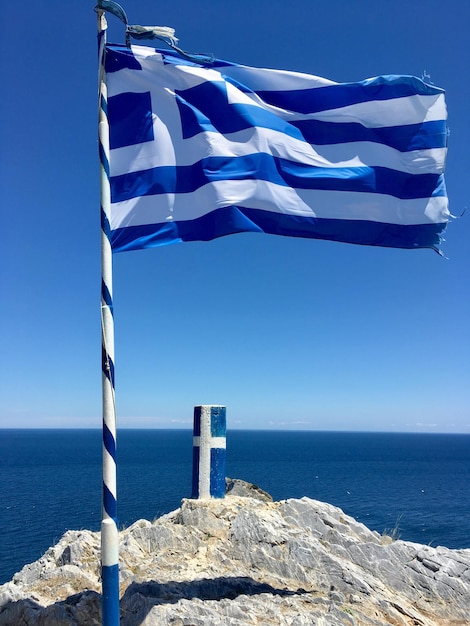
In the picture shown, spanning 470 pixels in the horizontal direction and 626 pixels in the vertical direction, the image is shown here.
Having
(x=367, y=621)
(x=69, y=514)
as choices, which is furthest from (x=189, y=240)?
(x=69, y=514)

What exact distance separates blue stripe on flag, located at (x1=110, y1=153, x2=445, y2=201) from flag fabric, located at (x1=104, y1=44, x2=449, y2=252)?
0.02 metres

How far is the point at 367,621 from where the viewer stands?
7.80 m

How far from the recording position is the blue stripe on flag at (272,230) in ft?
→ 23.8

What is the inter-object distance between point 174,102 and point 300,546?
320 inches

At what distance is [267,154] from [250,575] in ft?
23.3

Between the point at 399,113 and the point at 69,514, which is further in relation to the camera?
the point at 69,514

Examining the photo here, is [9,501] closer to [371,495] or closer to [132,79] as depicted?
[371,495]

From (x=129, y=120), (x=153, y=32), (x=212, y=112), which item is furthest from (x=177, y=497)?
(x=153, y=32)

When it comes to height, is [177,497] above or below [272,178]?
below

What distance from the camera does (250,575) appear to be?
9.30 m

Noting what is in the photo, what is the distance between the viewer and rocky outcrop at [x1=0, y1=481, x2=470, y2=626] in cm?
775

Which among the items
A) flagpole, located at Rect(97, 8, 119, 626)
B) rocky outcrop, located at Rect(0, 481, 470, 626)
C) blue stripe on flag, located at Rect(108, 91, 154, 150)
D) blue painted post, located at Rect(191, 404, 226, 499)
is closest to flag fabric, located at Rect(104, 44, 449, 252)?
blue stripe on flag, located at Rect(108, 91, 154, 150)

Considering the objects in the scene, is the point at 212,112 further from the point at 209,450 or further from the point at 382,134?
the point at 209,450

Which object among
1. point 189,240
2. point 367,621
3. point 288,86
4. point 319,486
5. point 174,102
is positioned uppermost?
point 288,86
